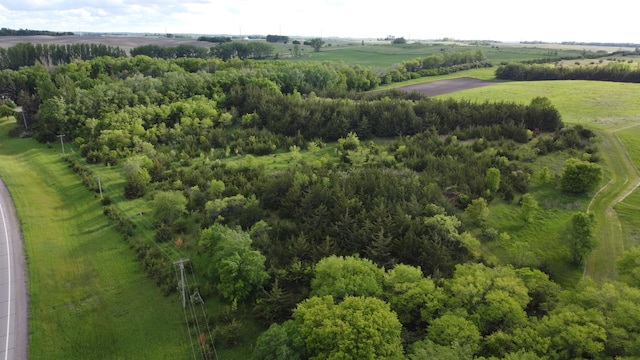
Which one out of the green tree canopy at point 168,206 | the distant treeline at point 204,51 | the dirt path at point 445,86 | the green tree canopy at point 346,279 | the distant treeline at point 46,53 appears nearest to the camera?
the green tree canopy at point 346,279

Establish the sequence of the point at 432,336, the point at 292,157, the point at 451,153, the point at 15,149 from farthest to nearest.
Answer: the point at 15,149, the point at 292,157, the point at 451,153, the point at 432,336

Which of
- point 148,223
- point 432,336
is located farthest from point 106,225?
point 432,336

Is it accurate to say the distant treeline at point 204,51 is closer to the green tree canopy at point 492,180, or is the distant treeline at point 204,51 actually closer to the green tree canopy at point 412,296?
the green tree canopy at point 492,180

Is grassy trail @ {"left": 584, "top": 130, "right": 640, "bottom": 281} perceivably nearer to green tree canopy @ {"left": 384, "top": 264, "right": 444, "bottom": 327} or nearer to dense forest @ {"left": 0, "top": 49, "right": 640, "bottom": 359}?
dense forest @ {"left": 0, "top": 49, "right": 640, "bottom": 359}

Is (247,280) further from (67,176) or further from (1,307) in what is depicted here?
(67,176)

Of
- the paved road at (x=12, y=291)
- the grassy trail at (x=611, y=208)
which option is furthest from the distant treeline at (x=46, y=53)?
the grassy trail at (x=611, y=208)

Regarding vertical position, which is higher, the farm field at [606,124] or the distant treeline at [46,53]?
the distant treeline at [46,53]

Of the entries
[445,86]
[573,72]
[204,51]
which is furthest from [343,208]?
[204,51]
